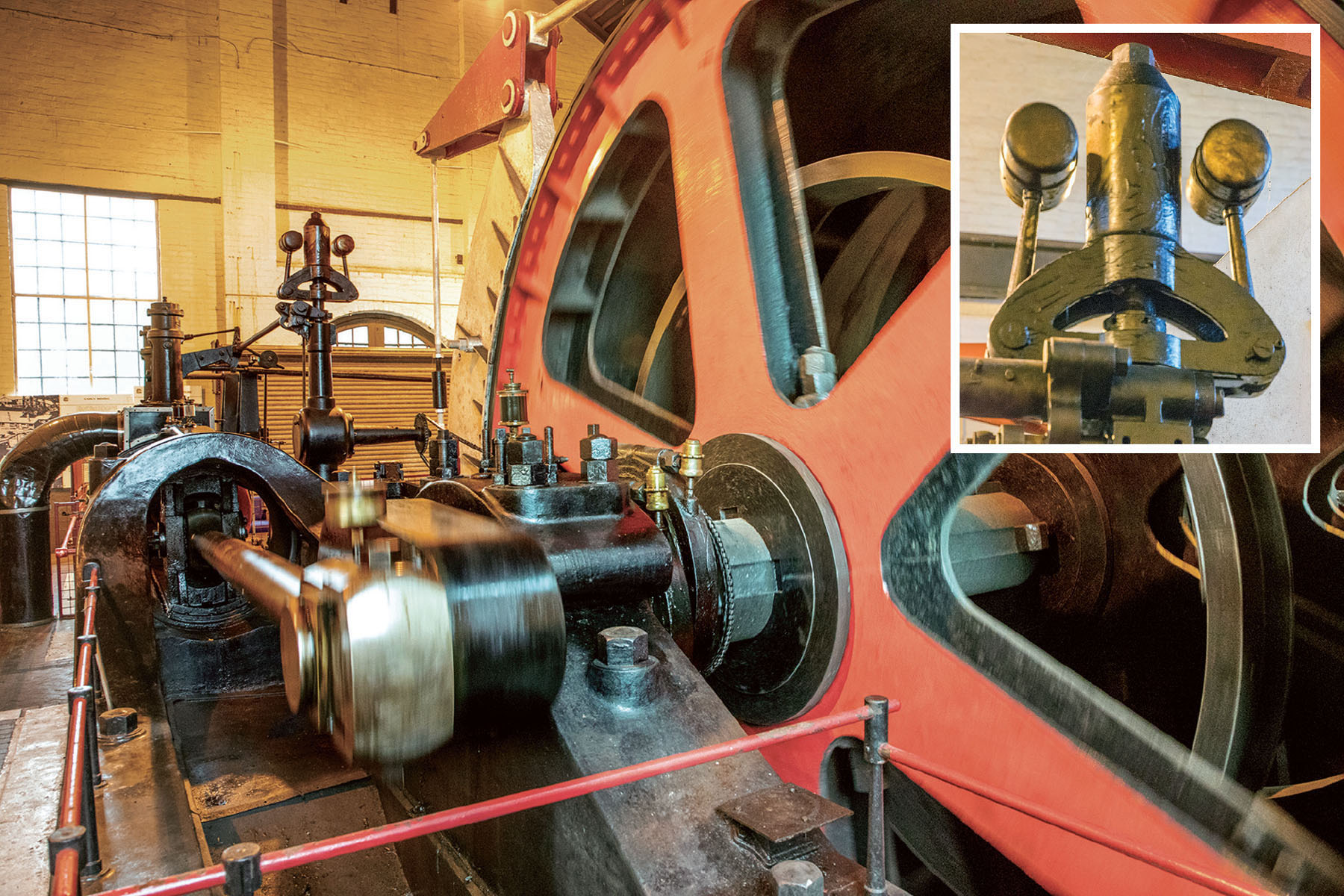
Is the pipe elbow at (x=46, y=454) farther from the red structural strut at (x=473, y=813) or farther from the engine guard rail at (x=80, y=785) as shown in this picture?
the red structural strut at (x=473, y=813)

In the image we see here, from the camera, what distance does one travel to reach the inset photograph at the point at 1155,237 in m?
1.15

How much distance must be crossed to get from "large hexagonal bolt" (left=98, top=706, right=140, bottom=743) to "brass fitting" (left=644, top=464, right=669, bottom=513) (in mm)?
1465

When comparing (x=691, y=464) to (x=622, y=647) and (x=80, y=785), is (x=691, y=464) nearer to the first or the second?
(x=622, y=647)

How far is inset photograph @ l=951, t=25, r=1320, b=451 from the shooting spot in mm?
1146

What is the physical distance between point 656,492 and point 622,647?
0.39 meters

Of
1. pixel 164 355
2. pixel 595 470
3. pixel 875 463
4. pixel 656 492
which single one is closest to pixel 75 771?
pixel 595 470

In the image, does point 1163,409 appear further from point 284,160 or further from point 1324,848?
point 284,160

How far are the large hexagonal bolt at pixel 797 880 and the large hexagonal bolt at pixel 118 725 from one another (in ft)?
5.77

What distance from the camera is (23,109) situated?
10445mm

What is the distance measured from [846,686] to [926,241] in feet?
6.35

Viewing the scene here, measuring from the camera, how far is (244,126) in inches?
447

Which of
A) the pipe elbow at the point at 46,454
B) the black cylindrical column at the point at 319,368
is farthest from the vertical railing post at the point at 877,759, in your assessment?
the pipe elbow at the point at 46,454

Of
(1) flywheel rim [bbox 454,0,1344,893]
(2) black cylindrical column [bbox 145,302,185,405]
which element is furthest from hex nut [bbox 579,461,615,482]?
(2) black cylindrical column [bbox 145,302,185,405]

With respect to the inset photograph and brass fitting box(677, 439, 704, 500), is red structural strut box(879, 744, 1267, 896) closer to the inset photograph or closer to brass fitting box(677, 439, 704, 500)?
the inset photograph
